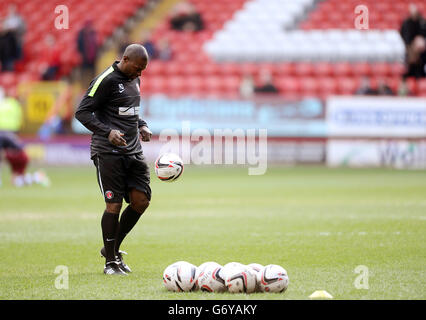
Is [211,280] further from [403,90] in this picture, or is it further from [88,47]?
[88,47]

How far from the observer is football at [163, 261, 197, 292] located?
685 centimetres

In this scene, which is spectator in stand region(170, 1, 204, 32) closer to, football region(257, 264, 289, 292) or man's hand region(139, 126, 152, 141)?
man's hand region(139, 126, 152, 141)

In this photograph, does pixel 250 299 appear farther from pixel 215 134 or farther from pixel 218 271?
pixel 215 134

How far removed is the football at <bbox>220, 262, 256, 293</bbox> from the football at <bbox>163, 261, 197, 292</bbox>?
1.05 feet

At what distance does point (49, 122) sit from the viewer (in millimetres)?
25781

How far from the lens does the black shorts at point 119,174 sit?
8.04 meters

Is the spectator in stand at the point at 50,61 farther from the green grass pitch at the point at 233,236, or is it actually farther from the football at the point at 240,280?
the football at the point at 240,280

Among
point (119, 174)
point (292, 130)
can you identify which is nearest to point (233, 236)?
point (119, 174)

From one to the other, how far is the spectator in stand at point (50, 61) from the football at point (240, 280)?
892 inches

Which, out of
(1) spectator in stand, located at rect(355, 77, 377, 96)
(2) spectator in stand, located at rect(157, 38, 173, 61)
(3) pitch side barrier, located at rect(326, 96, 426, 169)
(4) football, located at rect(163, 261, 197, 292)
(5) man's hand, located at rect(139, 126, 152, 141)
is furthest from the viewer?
(2) spectator in stand, located at rect(157, 38, 173, 61)

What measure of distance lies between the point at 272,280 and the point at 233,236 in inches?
165

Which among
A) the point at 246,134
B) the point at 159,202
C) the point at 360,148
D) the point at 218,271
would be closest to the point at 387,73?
the point at 360,148

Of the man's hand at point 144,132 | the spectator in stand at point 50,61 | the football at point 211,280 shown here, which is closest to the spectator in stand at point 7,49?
the spectator in stand at point 50,61

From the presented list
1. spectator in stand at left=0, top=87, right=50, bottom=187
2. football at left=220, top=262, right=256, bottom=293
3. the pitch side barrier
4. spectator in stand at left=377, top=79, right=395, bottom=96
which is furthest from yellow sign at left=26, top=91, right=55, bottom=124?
football at left=220, top=262, right=256, bottom=293
